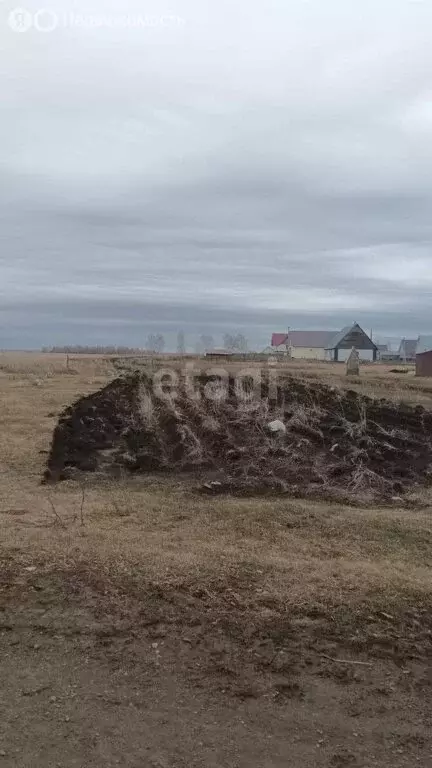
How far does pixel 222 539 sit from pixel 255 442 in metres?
4.61

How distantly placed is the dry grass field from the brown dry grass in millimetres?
21

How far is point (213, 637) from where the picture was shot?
3447mm

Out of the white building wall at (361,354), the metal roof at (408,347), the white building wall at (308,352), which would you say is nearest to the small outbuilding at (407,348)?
the metal roof at (408,347)

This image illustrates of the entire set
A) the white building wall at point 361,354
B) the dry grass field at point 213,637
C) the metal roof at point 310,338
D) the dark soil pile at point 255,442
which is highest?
the metal roof at point 310,338

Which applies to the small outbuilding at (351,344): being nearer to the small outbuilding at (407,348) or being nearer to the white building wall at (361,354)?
the white building wall at (361,354)

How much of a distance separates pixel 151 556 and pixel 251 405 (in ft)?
29.3

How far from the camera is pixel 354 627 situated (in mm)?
3615

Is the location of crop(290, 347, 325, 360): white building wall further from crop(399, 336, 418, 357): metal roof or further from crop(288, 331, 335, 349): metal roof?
crop(399, 336, 418, 357): metal roof

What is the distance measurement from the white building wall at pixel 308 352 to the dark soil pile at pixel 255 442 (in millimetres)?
60211

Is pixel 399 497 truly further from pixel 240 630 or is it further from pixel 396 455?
pixel 240 630

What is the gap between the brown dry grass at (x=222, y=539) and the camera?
4.26 metres

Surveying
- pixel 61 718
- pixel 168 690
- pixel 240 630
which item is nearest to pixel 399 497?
pixel 240 630

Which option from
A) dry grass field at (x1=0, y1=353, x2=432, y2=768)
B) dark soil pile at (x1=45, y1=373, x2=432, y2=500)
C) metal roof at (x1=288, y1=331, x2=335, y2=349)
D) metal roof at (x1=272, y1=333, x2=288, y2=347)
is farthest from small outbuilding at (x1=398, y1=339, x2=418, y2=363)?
dry grass field at (x1=0, y1=353, x2=432, y2=768)

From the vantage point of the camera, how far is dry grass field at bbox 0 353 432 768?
8.41ft
